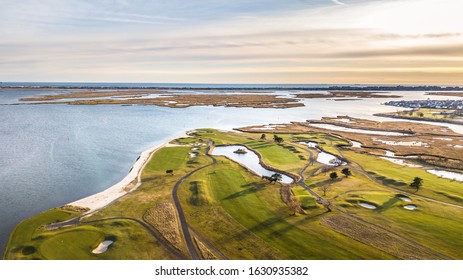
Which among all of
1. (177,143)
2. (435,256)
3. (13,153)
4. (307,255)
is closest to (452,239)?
(435,256)

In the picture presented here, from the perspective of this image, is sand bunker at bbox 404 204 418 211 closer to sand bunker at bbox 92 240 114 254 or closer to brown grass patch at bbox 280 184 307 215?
brown grass patch at bbox 280 184 307 215

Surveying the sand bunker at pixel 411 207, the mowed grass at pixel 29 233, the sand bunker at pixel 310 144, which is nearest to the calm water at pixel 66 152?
the mowed grass at pixel 29 233

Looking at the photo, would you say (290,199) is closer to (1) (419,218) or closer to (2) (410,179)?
(1) (419,218)

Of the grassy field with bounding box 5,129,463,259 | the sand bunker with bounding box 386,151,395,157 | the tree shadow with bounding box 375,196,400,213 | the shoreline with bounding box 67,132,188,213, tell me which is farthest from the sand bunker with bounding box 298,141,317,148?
the shoreline with bounding box 67,132,188,213

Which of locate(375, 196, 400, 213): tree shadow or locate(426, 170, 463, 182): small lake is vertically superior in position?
locate(375, 196, 400, 213): tree shadow

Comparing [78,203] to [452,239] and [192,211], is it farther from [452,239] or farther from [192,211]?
[452,239]

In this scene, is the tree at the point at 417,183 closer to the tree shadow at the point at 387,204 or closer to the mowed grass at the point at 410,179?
the mowed grass at the point at 410,179
